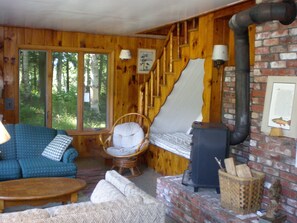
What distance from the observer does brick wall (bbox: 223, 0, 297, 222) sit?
284cm

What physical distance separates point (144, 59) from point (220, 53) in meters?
3.11

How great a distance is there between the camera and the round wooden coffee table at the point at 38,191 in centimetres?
340

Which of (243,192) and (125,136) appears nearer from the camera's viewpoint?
(243,192)

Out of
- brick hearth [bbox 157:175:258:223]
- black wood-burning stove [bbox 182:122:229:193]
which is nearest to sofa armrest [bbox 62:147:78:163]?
brick hearth [bbox 157:175:258:223]

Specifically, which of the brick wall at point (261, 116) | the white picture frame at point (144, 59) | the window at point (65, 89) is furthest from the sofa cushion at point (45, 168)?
the white picture frame at point (144, 59)

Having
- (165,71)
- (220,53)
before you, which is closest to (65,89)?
(165,71)

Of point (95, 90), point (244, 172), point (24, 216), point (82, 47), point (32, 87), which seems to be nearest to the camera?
point (24, 216)

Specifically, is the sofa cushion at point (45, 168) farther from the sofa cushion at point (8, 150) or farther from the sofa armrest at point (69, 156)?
the sofa cushion at point (8, 150)

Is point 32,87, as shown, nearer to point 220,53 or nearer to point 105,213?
point 220,53

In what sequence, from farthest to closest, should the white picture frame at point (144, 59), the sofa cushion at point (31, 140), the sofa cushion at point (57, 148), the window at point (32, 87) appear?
the white picture frame at point (144, 59)
the window at point (32, 87)
the sofa cushion at point (31, 140)
the sofa cushion at point (57, 148)

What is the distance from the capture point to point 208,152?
3516 millimetres

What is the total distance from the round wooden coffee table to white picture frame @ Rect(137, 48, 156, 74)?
3613 millimetres

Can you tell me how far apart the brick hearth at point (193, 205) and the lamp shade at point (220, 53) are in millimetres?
1491

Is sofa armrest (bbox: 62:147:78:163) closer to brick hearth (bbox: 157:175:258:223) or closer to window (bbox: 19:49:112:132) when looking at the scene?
brick hearth (bbox: 157:175:258:223)
